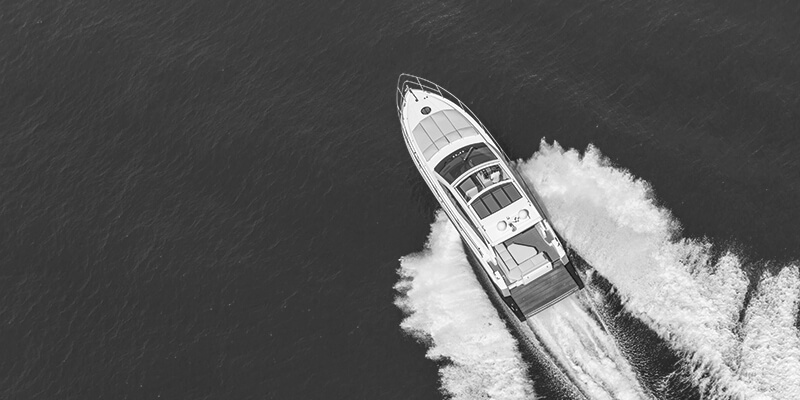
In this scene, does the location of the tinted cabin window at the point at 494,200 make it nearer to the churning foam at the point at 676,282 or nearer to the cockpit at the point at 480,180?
the cockpit at the point at 480,180

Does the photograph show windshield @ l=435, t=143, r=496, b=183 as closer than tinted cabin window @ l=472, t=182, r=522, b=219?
No

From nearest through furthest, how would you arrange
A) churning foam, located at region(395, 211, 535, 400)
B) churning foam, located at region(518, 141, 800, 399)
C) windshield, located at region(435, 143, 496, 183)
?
churning foam, located at region(518, 141, 800, 399) → churning foam, located at region(395, 211, 535, 400) → windshield, located at region(435, 143, 496, 183)

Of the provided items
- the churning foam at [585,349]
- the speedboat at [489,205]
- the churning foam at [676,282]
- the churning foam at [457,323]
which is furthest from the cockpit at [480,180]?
the churning foam at [585,349]

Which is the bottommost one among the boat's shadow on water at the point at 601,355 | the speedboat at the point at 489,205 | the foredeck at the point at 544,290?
the boat's shadow on water at the point at 601,355

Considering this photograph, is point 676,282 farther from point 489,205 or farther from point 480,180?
point 480,180

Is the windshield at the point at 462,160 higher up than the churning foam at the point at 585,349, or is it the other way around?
the windshield at the point at 462,160

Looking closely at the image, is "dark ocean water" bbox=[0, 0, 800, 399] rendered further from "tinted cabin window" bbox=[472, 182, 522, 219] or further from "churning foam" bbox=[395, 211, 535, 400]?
"tinted cabin window" bbox=[472, 182, 522, 219]

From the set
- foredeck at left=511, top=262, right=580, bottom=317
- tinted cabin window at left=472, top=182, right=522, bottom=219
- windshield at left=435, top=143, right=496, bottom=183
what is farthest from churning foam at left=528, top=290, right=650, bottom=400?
windshield at left=435, top=143, right=496, bottom=183
